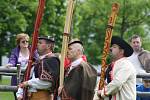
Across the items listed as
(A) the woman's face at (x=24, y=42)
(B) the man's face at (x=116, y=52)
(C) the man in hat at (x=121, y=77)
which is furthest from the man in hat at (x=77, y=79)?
(A) the woman's face at (x=24, y=42)

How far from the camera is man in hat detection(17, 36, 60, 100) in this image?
26.1 feet

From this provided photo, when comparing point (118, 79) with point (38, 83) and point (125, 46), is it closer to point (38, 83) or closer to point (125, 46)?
point (125, 46)

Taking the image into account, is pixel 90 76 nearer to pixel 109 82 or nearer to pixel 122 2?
pixel 109 82

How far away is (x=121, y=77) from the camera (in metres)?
7.32

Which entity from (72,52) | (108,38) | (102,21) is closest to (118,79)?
(108,38)

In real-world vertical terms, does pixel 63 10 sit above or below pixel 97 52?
above

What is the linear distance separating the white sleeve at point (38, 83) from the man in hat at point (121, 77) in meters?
0.79

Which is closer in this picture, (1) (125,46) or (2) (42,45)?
(1) (125,46)

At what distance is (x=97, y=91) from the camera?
7621 mm

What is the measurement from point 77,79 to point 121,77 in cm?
74

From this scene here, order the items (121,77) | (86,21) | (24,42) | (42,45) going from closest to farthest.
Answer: (121,77) → (42,45) → (24,42) → (86,21)

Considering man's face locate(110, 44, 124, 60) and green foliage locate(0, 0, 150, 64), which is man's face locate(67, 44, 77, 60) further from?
green foliage locate(0, 0, 150, 64)

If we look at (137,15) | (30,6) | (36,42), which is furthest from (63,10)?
(36,42)

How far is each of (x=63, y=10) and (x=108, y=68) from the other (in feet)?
108
